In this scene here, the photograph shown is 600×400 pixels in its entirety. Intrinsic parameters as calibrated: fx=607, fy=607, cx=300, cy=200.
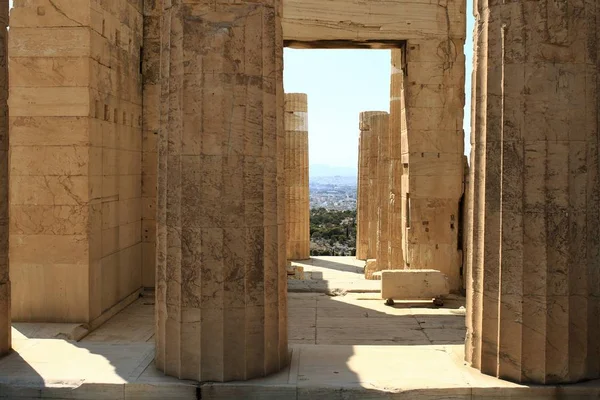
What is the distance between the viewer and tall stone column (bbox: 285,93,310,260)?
2759 cm

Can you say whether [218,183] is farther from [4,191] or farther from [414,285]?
[414,285]

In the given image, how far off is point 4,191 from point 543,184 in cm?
679

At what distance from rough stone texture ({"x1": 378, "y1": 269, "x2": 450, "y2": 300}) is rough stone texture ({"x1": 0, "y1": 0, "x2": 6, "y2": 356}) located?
26.9 feet

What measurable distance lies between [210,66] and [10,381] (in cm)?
427

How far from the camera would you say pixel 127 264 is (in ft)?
44.7

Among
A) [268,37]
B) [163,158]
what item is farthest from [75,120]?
[268,37]

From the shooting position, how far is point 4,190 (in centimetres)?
813

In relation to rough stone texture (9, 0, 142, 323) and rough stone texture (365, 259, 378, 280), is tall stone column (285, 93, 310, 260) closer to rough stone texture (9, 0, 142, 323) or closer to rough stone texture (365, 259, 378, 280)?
rough stone texture (365, 259, 378, 280)

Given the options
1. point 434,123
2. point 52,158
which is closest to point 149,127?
point 52,158

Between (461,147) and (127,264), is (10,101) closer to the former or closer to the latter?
(127,264)

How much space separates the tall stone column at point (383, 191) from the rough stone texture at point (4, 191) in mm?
13514

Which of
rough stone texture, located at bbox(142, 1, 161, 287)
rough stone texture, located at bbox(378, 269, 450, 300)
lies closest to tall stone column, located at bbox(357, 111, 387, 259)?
rough stone texture, located at bbox(378, 269, 450, 300)

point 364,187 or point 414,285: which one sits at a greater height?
point 364,187

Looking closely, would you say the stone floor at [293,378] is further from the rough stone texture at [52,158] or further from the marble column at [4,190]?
the rough stone texture at [52,158]
